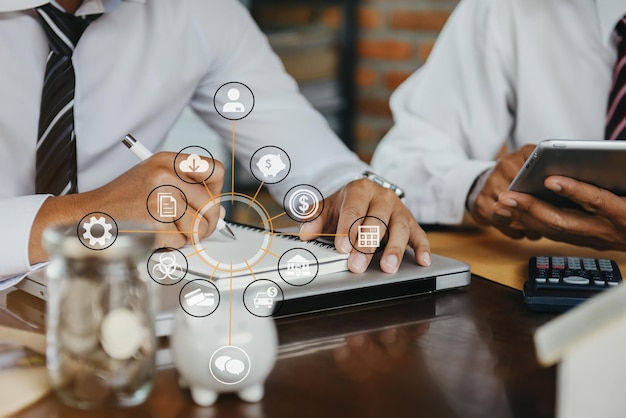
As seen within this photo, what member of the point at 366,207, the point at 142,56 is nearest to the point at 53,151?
the point at 142,56

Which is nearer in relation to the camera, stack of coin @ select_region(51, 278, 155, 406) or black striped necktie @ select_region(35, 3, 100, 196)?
stack of coin @ select_region(51, 278, 155, 406)

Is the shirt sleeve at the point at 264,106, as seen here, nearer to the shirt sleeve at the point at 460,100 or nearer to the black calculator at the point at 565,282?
the shirt sleeve at the point at 460,100

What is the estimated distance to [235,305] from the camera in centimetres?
47

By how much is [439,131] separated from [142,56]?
54cm

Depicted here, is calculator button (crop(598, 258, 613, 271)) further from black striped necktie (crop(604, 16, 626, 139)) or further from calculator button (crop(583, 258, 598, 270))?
black striped necktie (crop(604, 16, 626, 139))

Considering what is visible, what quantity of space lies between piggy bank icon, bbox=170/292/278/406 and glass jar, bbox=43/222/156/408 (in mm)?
23

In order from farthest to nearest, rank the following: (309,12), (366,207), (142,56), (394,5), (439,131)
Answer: (309,12)
(394,5)
(439,131)
(142,56)
(366,207)

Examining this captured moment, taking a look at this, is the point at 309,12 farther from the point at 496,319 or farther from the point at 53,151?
the point at 496,319

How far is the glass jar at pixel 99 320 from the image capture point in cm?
44

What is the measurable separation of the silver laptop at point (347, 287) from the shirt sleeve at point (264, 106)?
392mm

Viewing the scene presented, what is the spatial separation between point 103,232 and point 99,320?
0.14 m

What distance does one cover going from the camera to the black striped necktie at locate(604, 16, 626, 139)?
1137 mm
